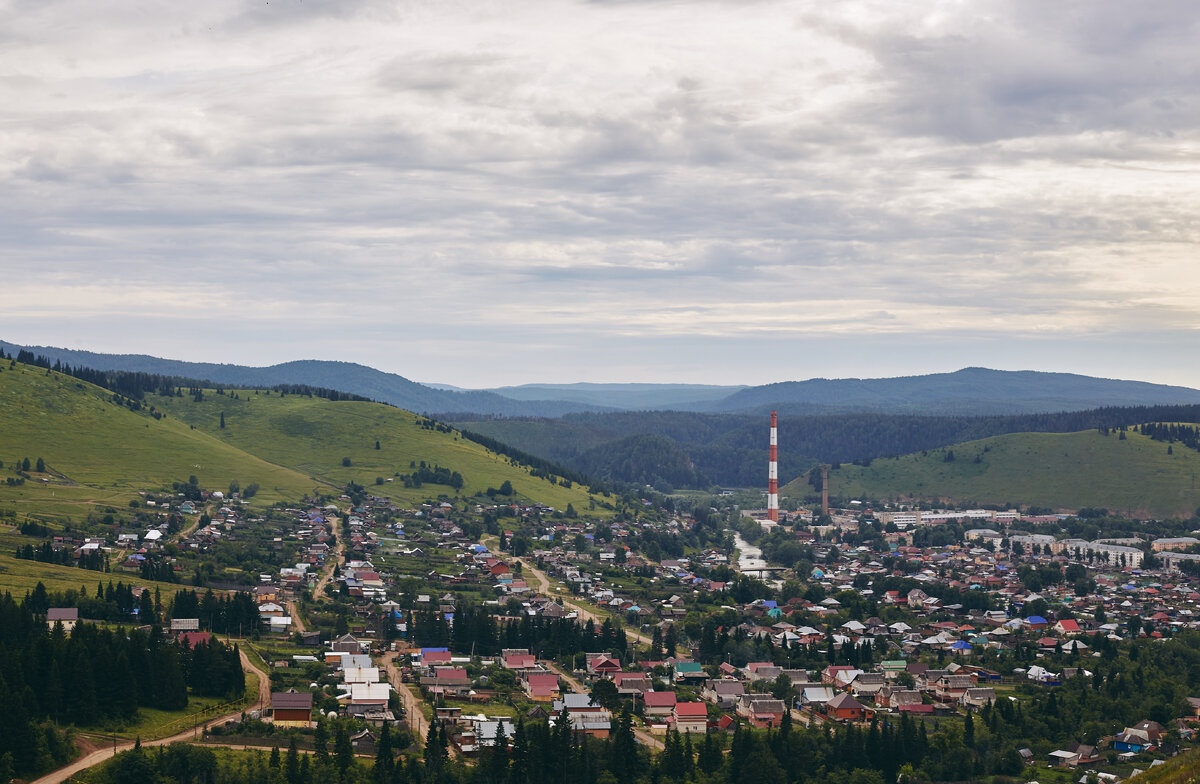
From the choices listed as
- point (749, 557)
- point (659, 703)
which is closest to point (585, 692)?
point (659, 703)

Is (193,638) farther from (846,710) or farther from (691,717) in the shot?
(846,710)

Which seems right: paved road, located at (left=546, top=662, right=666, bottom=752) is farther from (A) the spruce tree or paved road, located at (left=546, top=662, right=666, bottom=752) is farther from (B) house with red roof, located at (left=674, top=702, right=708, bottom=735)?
(A) the spruce tree

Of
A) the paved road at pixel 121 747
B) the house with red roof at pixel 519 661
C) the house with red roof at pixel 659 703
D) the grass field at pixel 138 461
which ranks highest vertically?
the grass field at pixel 138 461

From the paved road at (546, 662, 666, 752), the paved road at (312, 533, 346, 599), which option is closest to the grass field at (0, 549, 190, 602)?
the paved road at (312, 533, 346, 599)

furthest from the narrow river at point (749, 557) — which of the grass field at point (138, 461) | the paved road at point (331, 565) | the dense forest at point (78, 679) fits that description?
the dense forest at point (78, 679)

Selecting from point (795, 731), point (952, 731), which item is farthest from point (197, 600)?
point (952, 731)

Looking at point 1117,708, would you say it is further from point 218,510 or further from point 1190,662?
point 218,510

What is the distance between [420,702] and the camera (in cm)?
7325

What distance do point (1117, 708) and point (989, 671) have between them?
532 inches

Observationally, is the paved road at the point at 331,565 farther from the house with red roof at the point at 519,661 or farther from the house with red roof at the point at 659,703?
the house with red roof at the point at 659,703

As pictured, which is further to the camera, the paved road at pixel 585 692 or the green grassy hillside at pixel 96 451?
the green grassy hillside at pixel 96 451

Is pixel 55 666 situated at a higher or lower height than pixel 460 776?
higher

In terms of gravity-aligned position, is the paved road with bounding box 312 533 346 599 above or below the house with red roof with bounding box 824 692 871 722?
above

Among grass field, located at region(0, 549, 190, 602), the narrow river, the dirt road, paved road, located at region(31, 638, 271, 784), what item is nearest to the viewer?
paved road, located at region(31, 638, 271, 784)
